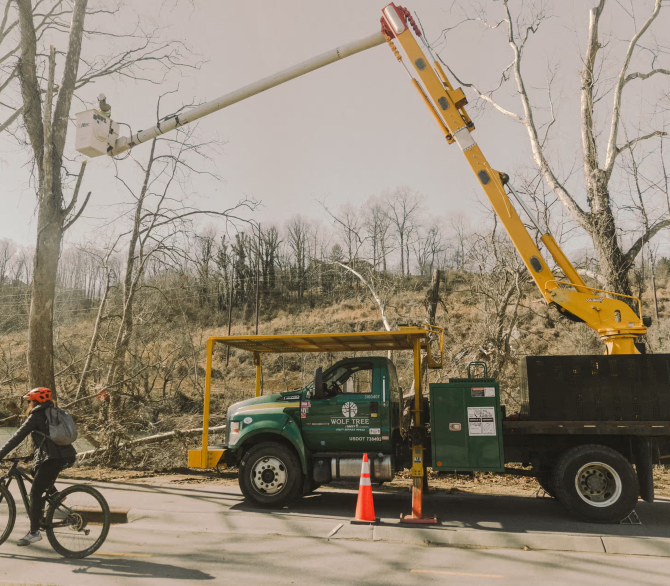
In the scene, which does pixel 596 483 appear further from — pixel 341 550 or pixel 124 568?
pixel 124 568

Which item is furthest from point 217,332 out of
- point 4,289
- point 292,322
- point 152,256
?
point 152,256

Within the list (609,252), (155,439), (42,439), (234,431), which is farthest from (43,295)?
(609,252)

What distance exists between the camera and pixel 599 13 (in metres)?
15.5

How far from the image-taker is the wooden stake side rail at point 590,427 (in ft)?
24.7

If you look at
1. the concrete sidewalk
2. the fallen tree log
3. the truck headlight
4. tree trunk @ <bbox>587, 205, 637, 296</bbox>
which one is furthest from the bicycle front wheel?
tree trunk @ <bbox>587, 205, 637, 296</bbox>

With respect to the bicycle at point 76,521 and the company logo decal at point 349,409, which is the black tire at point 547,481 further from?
the bicycle at point 76,521

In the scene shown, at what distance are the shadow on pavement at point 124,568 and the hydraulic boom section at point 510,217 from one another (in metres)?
6.96

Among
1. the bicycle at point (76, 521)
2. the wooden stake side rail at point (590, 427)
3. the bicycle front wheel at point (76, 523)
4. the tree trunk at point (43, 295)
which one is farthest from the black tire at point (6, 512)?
the wooden stake side rail at point (590, 427)

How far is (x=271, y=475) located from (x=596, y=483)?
473 centimetres

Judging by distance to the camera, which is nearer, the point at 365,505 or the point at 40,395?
the point at 40,395

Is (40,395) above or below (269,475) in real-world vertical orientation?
above

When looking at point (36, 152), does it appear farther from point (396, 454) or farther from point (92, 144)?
point (396, 454)

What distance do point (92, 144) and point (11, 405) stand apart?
8.44 m

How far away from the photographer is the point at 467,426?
26.4 feet
